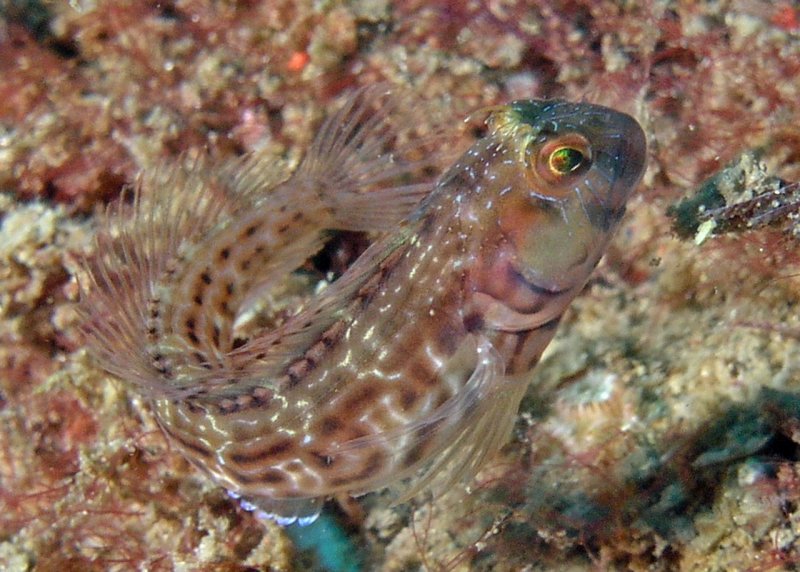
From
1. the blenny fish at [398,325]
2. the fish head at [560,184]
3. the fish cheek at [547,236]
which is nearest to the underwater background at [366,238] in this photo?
the blenny fish at [398,325]

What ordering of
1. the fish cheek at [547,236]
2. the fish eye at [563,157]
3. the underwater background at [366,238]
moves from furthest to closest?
the underwater background at [366,238], the fish cheek at [547,236], the fish eye at [563,157]

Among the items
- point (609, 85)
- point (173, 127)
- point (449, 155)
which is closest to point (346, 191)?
point (449, 155)

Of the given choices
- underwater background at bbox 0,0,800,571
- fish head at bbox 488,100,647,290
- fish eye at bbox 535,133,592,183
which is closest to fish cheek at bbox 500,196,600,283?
fish head at bbox 488,100,647,290

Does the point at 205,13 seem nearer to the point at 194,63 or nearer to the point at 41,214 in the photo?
the point at 194,63

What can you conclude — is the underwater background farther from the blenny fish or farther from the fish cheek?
the fish cheek

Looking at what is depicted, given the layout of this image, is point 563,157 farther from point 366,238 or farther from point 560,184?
point 366,238

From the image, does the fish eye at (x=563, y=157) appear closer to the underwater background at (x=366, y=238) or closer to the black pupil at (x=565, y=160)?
the black pupil at (x=565, y=160)

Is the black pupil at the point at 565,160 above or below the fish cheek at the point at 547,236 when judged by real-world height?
above

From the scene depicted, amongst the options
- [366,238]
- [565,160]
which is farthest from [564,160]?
[366,238]
